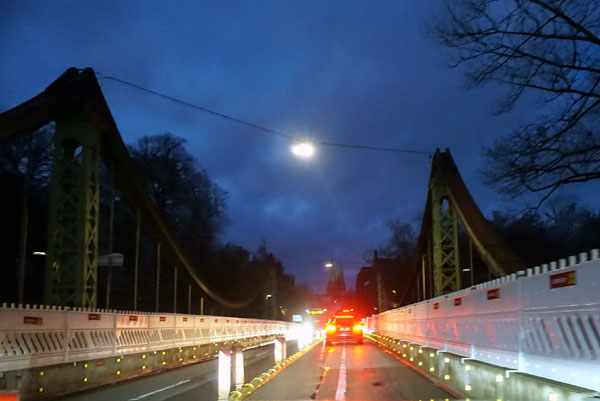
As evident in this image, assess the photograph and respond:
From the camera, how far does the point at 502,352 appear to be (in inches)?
348

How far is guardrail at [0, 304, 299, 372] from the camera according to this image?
10.8 m

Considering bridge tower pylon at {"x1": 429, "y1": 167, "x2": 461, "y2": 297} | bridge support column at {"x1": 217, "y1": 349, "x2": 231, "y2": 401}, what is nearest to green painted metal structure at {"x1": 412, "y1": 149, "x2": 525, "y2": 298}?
bridge tower pylon at {"x1": 429, "y1": 167, "x2": 461, "y2": 297}

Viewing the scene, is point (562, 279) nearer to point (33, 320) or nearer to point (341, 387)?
point (341, 387)

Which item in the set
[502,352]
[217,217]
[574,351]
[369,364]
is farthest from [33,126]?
[217,217]

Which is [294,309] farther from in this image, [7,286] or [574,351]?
[574,351]

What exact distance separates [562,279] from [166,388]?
9249mm

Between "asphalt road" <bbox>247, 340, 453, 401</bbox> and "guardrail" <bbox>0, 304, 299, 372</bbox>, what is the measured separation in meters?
4.38

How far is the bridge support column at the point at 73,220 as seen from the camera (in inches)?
678

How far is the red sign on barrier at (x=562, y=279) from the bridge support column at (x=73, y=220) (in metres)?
14.0

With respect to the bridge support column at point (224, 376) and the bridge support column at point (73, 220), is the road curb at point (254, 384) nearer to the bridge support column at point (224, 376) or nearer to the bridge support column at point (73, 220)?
the bridge support column at point (224, 376)

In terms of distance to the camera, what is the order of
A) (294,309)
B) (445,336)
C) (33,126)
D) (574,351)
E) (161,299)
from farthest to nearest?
(294,309), (161,299), (33,126), (445,336), (574,351)

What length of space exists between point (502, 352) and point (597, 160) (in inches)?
322

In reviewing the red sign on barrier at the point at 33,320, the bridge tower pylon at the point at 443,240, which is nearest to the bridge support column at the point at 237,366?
the red sign on barrier at the point at 33,320

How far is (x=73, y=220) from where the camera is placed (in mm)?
17875
